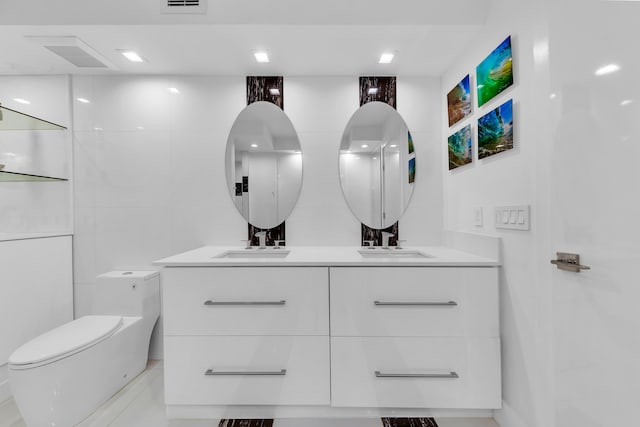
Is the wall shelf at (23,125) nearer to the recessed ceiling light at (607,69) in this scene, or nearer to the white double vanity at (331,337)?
the white double vanity at (331,337)

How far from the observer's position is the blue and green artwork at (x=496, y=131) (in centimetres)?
148

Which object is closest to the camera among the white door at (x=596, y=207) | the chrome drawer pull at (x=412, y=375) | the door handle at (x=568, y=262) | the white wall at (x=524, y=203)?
the white door at (x=596, y=207)

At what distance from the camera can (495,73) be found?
5.17ft

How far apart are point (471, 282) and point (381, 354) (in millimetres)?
581

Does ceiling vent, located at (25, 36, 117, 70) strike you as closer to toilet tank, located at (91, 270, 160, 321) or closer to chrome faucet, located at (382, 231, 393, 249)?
toilet tank, located at (91, 270, 160, 321)

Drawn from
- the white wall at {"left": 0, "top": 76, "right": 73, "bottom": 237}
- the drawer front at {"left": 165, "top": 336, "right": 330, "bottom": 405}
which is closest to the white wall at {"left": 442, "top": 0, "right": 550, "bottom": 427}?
the drawer front at {"left": 165, "top": 336, "right": 330, "bottom": 405}

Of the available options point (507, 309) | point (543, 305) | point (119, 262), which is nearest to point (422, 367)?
point (507, 309)

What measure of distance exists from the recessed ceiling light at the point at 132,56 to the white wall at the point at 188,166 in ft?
0.75

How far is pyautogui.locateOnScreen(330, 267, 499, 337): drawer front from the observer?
5.14 feet

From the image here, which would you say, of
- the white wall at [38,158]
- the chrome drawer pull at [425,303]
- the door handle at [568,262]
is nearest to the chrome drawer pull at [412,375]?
the chrome drawer pull at [425,303]

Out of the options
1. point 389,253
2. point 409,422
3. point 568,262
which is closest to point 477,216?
point 389,253

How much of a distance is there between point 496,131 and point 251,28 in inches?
55.8

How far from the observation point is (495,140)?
62.8 inches

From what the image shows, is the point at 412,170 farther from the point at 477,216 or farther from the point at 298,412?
the point at 298,412
